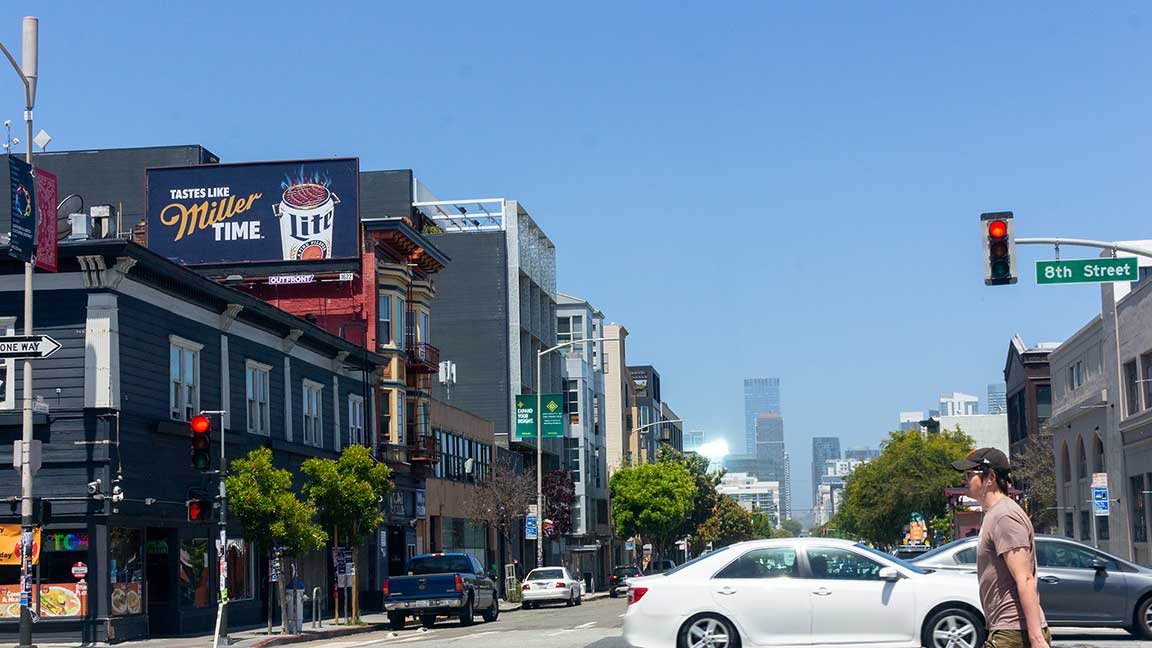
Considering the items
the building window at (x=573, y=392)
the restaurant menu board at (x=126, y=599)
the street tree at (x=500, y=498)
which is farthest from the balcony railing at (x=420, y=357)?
the building window at (x=573, y=392)

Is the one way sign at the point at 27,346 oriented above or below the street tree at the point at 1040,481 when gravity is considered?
above

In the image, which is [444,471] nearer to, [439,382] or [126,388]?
[439,382]

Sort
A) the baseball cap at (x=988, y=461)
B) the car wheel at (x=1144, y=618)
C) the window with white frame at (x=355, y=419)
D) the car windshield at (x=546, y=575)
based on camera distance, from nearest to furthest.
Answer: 1. the baseball cap at (x=988, y=461)
2. the car wheel at (x=1144, y=618)
3. the window with white frame at (x=355, y=419)
4. the car windshield at (x=546, y=575)

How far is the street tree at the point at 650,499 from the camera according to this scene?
102 m

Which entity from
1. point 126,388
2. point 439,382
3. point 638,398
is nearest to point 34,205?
point 126,388

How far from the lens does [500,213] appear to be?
8031cm

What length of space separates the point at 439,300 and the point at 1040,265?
55464 mm

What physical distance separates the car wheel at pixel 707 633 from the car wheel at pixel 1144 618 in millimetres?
8736

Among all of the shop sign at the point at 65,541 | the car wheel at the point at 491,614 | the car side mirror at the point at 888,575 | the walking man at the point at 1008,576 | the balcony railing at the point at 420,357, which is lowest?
the car wheel at the point at 491,614

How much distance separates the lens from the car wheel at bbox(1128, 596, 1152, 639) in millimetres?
22234

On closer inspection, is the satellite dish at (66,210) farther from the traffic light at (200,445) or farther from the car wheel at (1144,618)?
the car wheel at (1144,618)

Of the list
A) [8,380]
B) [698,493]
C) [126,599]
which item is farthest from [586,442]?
[8,380]

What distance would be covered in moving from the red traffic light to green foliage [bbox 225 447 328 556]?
59.2 ft

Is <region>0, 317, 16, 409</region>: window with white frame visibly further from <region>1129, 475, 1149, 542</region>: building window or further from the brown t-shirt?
<region>1129, 475, 1149, 542</region>: building window
